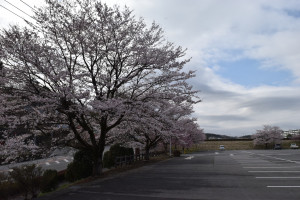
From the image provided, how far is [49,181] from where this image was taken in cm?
991

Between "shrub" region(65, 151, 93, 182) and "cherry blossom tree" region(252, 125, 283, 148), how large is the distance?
60325 millimetres

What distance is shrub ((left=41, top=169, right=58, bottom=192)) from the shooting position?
9.48m

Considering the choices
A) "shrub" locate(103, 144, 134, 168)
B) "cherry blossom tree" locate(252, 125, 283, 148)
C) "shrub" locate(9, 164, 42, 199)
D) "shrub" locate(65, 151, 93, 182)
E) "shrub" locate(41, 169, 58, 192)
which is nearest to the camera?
"shrub" locate(9, 164, 42, 199)

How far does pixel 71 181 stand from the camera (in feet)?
44.4

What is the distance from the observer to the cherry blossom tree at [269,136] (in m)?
64.1

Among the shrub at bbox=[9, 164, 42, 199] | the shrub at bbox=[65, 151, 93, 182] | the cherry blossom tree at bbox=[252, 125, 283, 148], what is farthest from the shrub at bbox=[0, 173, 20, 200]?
the cherry blossom tree at bbox=[252, 125, 283, 148]

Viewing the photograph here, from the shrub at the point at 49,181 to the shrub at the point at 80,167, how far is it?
164 cm

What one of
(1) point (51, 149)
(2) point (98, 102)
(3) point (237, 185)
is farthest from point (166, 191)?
(1) point (51, 149)

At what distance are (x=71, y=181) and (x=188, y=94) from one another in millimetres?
7813

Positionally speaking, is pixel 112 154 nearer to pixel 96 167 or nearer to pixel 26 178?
pixel 96 167

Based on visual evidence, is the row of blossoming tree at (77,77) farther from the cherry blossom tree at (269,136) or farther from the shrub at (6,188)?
the cherry blossom tree at (269,136)

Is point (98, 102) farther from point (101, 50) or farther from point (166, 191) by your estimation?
point (166, 191)

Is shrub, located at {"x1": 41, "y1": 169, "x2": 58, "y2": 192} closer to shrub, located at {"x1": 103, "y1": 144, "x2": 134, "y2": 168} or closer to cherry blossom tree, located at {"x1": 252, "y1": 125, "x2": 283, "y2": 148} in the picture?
shrub, located at {"x1": 103, "y1": 144, "x2": 134, "y2": 168}

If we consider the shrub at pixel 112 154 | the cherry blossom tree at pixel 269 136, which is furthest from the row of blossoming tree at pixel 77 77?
the cherry blossom tree at pixel 269 136
